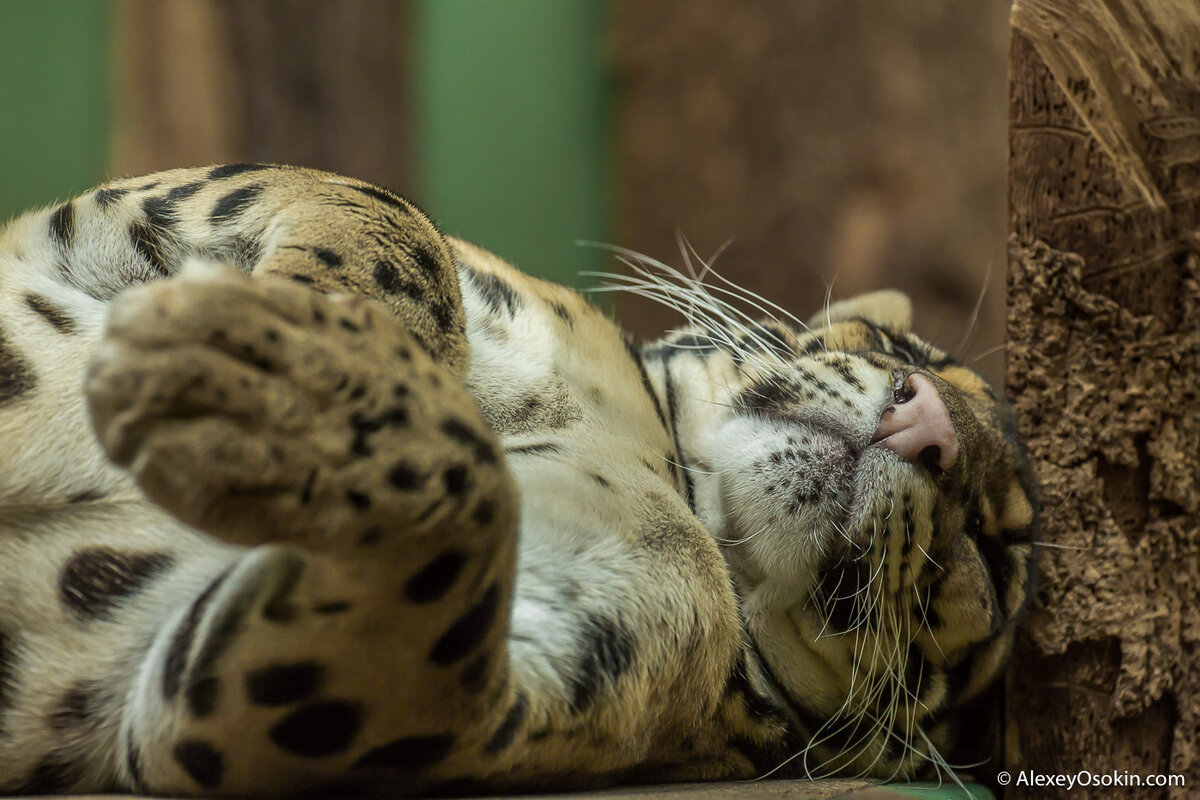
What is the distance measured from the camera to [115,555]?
1644 mm

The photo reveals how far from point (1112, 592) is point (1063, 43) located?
3.58 ft

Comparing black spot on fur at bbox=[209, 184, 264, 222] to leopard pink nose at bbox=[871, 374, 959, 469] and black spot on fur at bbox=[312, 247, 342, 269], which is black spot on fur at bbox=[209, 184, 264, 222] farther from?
leopard pink nose at bbox=[871, 374, 959, 469]

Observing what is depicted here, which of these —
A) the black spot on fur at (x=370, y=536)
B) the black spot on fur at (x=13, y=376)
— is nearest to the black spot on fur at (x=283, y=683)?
the black spot on fur at (x=370, y=536)

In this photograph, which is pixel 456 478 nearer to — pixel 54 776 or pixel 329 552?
pixel 329 552

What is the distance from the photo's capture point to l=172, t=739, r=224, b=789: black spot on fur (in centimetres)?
140

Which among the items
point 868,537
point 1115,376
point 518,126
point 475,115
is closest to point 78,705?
point 868,537

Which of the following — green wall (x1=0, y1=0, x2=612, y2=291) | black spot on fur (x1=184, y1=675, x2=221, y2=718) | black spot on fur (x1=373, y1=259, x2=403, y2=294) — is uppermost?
green wall (x1=0, y1=0, x2=612, y2=291)

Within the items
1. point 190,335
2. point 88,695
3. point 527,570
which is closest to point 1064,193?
point 527,570

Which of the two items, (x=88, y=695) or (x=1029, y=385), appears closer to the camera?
(x=88, y=695)

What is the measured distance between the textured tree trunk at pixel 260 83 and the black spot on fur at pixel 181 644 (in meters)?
3.99

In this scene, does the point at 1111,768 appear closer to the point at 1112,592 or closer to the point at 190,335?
the point at 1112,592

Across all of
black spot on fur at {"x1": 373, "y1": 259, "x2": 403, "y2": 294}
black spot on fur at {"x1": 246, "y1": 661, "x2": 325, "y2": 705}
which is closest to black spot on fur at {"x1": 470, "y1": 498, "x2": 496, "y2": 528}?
black spot on fur at {"x1": 246, "y1": 661, "x2": 325, "y2": 705}

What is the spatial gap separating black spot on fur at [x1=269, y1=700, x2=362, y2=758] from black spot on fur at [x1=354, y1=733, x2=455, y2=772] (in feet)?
0.15

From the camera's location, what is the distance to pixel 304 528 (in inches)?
43.6
